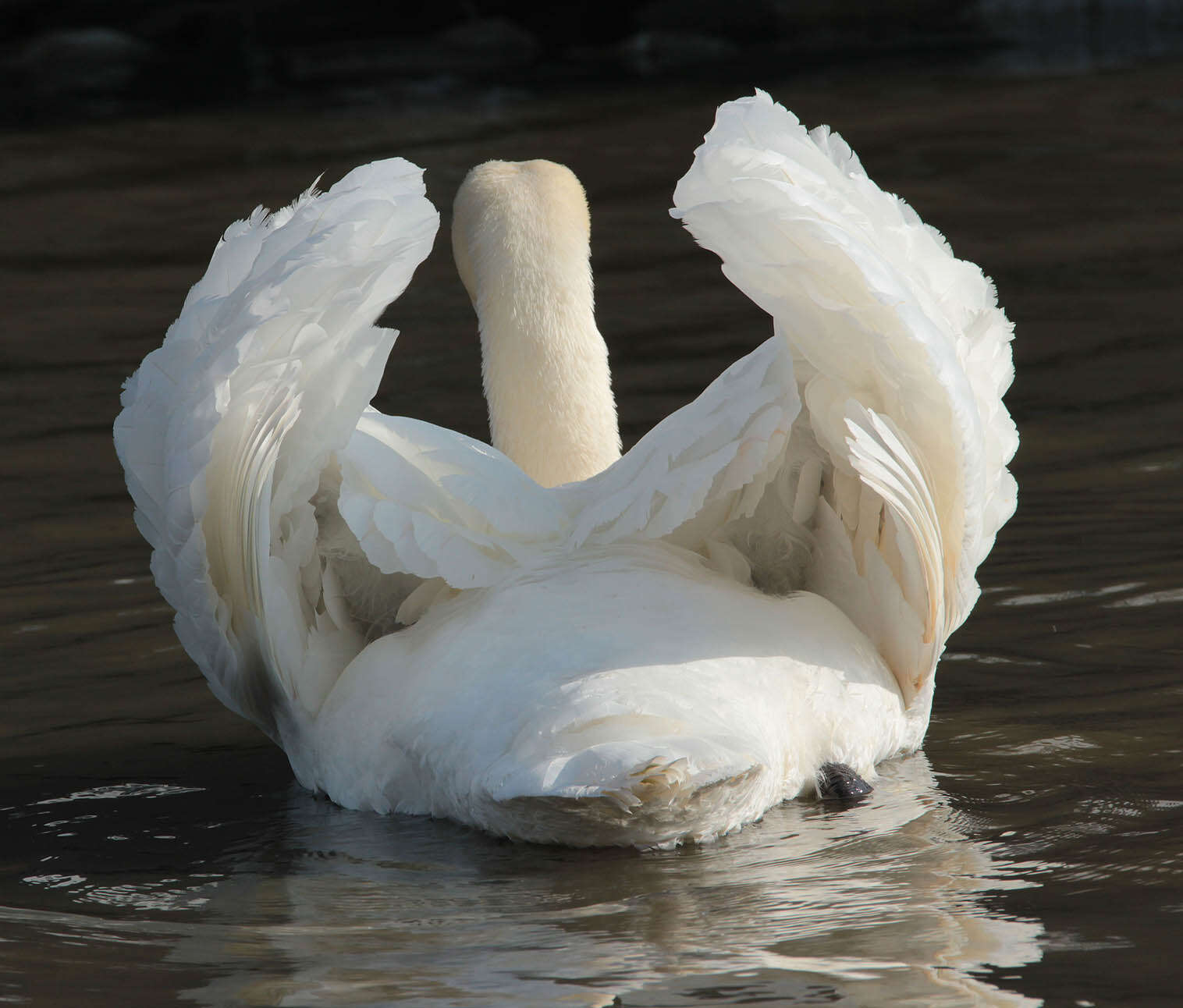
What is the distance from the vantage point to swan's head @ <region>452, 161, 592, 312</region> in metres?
5.53

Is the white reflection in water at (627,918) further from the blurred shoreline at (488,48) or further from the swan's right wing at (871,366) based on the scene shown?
the blurred shoreline at (488,48)

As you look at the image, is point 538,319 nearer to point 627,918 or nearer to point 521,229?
point 521,229

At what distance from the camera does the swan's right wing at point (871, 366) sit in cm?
415

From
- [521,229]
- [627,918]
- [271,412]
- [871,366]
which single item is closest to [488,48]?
[521,229]

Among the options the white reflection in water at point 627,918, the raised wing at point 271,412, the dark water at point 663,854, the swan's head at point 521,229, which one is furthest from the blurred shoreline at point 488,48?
the white reflection in water at point 627,918

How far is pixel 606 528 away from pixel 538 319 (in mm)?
1133

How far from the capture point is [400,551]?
439 centimetres

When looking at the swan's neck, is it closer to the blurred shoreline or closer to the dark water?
the dark water

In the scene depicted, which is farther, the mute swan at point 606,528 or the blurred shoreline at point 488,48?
the blurred shoreline at point 488,48

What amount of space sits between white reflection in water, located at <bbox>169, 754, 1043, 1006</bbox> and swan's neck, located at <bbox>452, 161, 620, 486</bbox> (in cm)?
122

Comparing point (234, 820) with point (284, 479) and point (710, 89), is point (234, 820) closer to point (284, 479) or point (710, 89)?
point (284, 479)

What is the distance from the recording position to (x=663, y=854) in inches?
Answer: 168

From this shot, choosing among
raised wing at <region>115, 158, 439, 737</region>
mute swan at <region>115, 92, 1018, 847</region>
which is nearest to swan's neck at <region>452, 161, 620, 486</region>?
mute swan at <region>115, 92, 1018, 847</region>

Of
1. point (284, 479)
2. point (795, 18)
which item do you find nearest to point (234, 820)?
point (284, 479)
